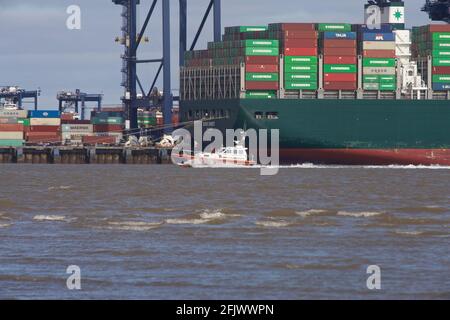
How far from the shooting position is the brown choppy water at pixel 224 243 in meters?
28.6

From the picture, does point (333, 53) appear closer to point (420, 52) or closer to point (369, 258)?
point (420, 52)

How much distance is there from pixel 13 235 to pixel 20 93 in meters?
141

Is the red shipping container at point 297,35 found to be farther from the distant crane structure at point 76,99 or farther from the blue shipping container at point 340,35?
the distant crane structure at point 76,99

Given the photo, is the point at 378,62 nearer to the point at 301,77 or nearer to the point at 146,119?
the point at 301,77

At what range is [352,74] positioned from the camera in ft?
351

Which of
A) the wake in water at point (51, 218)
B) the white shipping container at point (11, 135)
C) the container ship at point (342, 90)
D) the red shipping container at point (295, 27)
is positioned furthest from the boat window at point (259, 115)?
the wake in water at point (51, 218)

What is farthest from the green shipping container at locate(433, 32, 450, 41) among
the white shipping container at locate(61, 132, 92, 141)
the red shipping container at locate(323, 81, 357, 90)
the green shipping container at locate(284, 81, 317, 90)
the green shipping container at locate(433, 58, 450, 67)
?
the white shipping container at locate(61, 132, 92, 141)

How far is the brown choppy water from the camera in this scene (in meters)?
28.6

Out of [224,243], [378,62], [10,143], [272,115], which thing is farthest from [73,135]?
[224,243]

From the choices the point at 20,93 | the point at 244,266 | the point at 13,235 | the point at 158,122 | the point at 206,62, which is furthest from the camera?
the point at 20,93

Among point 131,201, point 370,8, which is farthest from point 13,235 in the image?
point 370,8

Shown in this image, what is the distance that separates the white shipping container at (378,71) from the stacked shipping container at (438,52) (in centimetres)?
371

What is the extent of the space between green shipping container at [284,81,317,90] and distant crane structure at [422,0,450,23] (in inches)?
732

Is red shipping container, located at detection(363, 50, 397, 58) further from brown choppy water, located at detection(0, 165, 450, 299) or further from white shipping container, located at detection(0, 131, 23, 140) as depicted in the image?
white shipping container, located at detection(0, 131, 23, 140)
